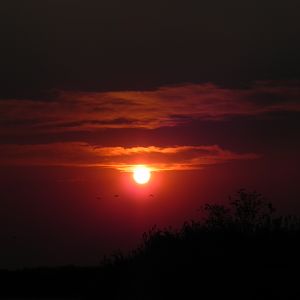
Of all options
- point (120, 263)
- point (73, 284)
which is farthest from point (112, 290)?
point (73, 284)

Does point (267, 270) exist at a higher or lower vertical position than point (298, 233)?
lower

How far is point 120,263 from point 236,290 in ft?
29.6

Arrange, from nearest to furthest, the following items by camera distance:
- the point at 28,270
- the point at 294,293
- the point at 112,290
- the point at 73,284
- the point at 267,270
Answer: the point at 294,293 < the point at 267,270 < the point at 112,290 < the point at 73,284 < the point at 28,270

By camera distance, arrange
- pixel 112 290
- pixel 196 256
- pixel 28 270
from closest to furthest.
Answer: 1. pixel 196 256
2. pixel 112 290
3. pixel 28 270

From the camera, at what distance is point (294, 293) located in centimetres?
1661

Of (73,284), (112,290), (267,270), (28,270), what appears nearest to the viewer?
(267,270)

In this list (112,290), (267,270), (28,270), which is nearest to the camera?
(267,270)

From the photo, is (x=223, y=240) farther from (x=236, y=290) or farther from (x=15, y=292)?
(x=15, y=292)

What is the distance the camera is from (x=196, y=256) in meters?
19.7

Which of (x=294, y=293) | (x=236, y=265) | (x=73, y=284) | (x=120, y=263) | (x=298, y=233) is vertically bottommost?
(x=294, y=293)

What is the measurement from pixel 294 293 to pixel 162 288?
439 cm

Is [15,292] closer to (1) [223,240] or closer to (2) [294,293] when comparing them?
(1) [223,240]

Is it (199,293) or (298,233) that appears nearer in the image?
(199,293)

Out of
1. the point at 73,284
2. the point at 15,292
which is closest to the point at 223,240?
the point at 73,284
